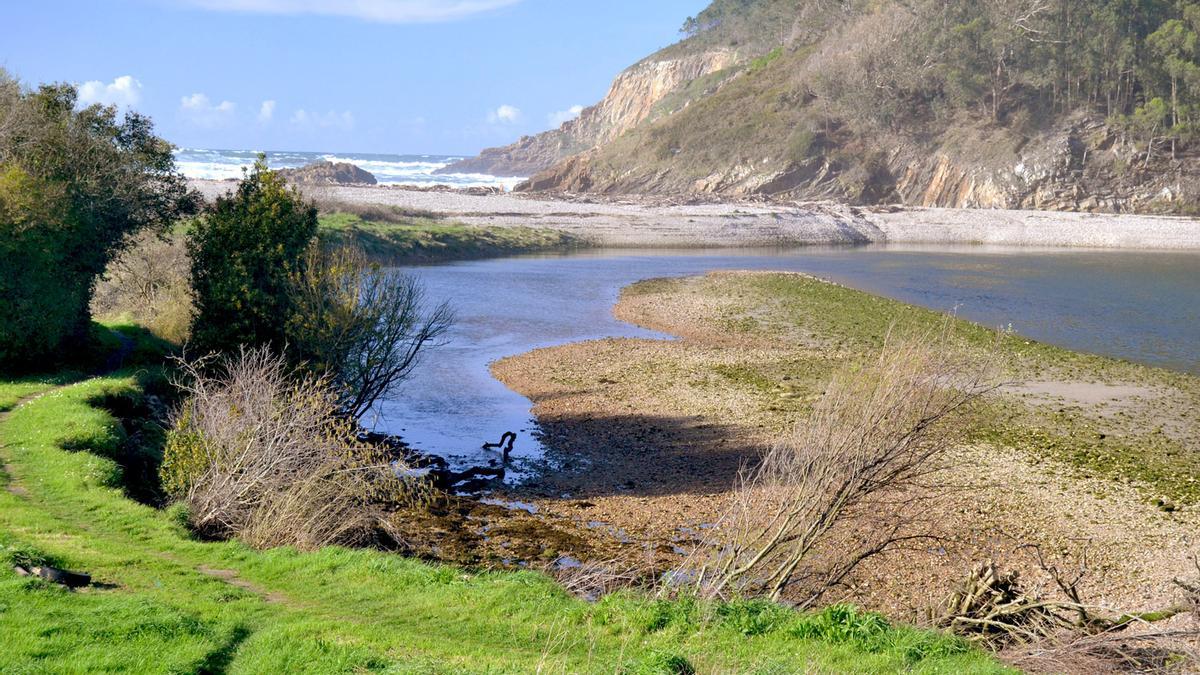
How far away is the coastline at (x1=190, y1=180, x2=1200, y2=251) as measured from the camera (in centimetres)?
7719

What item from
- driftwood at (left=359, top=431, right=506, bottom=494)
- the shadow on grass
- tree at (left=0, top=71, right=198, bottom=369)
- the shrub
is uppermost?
tree at (left=0, top=71, right=198, bottom=369)

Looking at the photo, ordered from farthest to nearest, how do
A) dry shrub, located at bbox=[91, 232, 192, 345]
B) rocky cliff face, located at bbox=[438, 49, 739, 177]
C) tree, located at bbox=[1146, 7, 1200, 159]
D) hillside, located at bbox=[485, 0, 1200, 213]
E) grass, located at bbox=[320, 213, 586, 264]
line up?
rocky cliff face, located at bbox=[438, 49, 739, 177] < hillside, located at bbox=[485, 0, 1200, 213] < tree, located at bbox=[1146, 7, 1200, 159] < grass, located at bbox=[320, 213, 586, 264] < dry shrub, located at bbox=[91, 232, 192, 345]

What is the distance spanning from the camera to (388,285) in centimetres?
2328

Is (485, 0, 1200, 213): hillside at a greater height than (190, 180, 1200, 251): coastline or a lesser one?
greater

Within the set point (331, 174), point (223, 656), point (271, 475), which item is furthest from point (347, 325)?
point (331, 174)

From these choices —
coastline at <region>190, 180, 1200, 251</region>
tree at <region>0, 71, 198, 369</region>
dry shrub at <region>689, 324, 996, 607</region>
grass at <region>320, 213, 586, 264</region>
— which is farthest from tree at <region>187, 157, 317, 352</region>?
coastline at <region>190, 180, 1200, 251</region>

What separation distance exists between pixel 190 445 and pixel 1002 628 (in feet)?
39.1

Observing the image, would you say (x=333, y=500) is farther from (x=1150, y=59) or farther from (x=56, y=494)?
(x=1150, y=59)

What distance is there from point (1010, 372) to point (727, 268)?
3162 centimetres

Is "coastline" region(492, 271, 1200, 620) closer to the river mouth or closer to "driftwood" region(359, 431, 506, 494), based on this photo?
"driftwood" region(359, 431, 506, 494)

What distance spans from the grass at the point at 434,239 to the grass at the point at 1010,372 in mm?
20182

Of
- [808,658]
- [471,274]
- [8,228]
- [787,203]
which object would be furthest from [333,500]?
[787,203]

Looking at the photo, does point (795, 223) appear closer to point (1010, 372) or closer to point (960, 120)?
point (960, 120)

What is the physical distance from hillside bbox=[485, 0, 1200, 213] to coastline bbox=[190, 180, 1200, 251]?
6.65 meters
